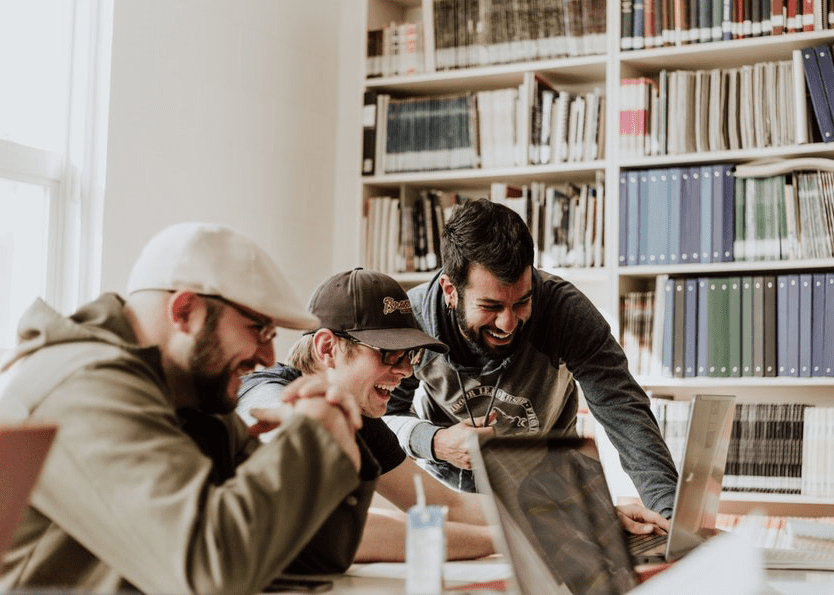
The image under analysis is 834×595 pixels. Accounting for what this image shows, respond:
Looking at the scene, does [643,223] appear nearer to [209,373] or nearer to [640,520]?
[640,520]

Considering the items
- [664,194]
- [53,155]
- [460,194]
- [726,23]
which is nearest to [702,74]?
[726,23]

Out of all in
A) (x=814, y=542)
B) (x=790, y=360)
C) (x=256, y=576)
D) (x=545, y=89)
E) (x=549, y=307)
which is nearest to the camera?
(x=256, y=576)

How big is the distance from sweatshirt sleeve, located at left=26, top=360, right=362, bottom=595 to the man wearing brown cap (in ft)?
2.50

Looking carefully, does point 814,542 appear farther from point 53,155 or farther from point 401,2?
point 401,2

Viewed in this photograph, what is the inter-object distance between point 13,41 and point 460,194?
1756 mm

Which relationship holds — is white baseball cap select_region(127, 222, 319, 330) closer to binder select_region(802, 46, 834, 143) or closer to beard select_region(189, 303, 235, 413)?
beard select_region(189, 303, 235, 413)

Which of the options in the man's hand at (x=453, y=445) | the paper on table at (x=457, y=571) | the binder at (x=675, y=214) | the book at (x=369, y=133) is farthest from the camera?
the book at (x=369, y=133)

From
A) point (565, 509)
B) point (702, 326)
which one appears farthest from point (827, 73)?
point (565, 509)

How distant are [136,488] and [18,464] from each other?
0.47 feet

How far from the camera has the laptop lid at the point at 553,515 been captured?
125 centimetres

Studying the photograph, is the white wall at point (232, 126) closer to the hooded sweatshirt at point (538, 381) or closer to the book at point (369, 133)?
the book at point (369, 133)

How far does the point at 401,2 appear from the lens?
4.05 metres

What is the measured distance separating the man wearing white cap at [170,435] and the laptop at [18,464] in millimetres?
109

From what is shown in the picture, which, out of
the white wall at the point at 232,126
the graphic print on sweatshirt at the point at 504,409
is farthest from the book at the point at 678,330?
the white wall at the point at 232,126
